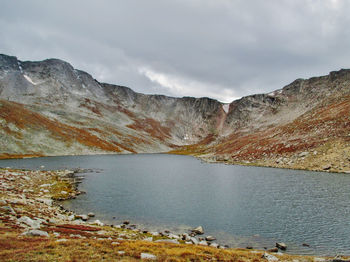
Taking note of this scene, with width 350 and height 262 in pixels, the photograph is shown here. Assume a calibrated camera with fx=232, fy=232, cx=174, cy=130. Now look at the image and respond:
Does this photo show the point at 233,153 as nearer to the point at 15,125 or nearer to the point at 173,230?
the point at 173,230

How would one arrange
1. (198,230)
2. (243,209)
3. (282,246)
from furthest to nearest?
1. (243,209)
2. (198,230)
3. (282,246)

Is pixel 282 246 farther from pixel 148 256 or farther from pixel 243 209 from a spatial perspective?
pixel 148 256

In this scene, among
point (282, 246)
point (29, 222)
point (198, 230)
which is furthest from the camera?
point (198, 230)

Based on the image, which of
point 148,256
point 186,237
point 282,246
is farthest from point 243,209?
point 148,256

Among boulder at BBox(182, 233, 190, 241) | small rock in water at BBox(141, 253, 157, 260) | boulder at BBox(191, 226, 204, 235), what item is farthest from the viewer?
boulder at BBox(191, 226, 204, 235)

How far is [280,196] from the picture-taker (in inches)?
1884

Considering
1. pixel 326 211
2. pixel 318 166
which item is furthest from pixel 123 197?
pixel 318 166

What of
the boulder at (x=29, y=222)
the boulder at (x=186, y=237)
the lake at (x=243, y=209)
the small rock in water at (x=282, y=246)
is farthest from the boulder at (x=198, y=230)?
the boulder at (x=29, y=222)

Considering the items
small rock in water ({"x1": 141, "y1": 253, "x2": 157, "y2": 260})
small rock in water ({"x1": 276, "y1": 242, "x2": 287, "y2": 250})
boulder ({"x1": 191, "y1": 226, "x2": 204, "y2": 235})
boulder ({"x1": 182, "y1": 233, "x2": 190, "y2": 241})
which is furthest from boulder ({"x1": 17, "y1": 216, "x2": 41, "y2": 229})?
small rock in water ({"x1": 276, "y1": 242, "x2": 287, "y2": 250})

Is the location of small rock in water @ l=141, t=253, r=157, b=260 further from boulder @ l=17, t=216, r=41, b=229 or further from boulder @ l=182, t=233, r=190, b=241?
boulder @ l=17, t=216, r=41, b=229

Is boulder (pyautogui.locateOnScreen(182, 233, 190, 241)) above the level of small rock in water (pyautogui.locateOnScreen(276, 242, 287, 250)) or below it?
below

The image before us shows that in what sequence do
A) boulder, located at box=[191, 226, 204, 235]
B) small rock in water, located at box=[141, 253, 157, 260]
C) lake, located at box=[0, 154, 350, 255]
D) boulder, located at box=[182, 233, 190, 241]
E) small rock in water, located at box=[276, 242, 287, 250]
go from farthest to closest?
boulder, located at box=[191, 226, 204, 235] < lake, located at box=[0, 154, 350, 255] < boulder, located at box=[182, 233, 190, 241] < small rock in water, located at box=[276, 242, 287, 250] < small rock in water, located at box=[141, 253, 157, 260]

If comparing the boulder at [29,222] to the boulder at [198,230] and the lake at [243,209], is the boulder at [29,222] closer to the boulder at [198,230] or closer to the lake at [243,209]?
the lake at [243,209]

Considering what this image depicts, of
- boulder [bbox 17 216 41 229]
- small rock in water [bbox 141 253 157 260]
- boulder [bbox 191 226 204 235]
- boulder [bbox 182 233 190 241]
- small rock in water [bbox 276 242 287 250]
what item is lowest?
boulder [bbox 191 226 204 235]
